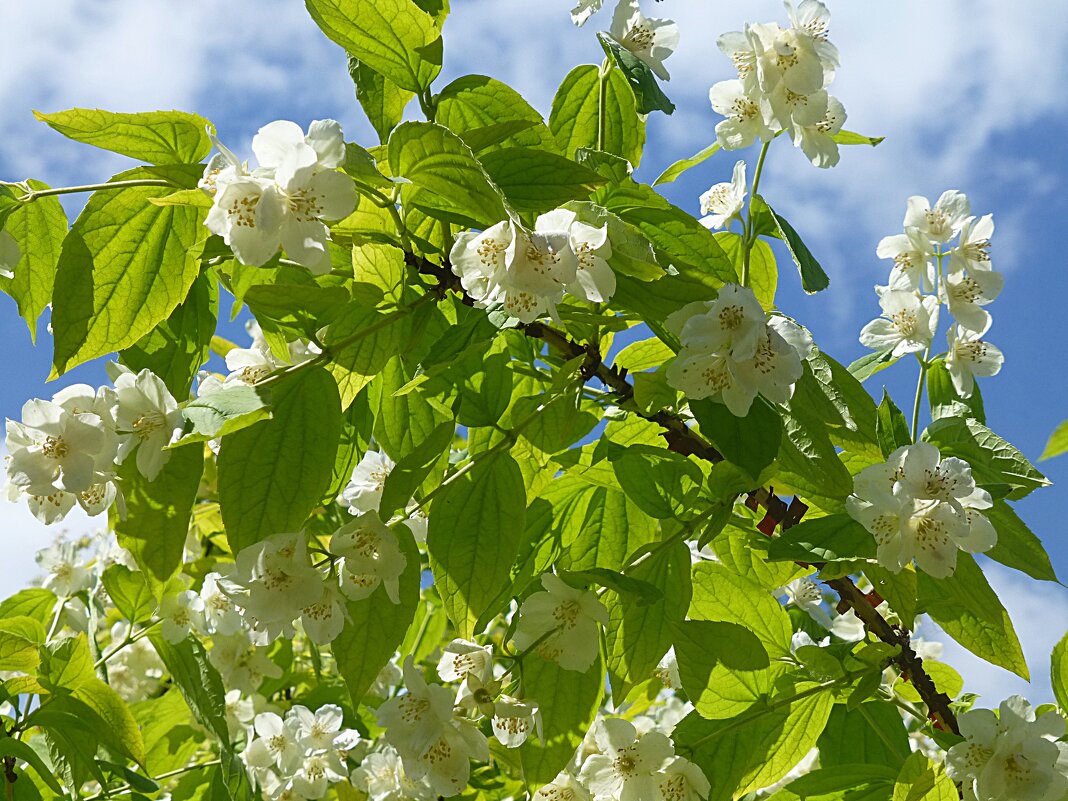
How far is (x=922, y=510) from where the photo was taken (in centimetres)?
149

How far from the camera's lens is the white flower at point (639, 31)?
194 centimetres

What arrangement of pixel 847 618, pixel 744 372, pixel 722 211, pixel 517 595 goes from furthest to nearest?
pixel 847 618
pixel 722 211
pixel 517 595
pixel 744 372

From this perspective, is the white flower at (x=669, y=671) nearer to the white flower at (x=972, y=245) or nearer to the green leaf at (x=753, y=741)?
the green leaf at (x=753, y=741)

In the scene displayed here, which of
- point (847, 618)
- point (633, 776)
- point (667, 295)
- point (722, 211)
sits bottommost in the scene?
point (633, 776)

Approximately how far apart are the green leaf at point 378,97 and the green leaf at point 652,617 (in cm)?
78

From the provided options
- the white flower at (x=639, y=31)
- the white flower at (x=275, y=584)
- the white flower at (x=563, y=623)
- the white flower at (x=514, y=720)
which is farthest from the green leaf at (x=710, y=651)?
the white flower at (x=639, y=31)

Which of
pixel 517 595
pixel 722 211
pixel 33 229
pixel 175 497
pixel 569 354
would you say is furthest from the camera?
pixel 722 211

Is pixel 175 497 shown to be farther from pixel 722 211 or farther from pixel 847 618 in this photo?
pixel 847 618

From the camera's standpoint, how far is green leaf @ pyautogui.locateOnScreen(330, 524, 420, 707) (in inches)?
60.4

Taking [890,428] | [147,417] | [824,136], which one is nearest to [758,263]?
[824,136]

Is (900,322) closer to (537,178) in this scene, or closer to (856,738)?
(856,738)

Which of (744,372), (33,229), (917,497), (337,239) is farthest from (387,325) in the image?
(917,497)

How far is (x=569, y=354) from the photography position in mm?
1597

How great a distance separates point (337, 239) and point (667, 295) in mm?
468
